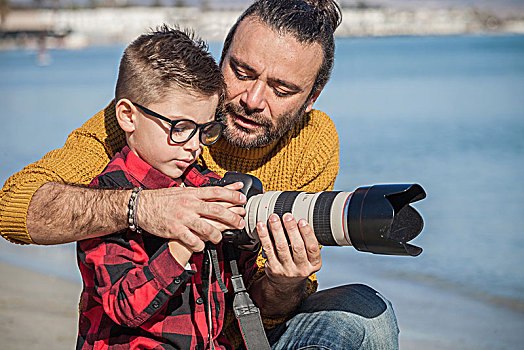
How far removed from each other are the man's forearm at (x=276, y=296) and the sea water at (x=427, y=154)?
7.44 ft

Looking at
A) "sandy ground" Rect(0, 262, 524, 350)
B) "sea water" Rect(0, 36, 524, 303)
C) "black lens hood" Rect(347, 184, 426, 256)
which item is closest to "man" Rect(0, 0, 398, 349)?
"black lens hood" Rect(347, 184, 426, 256)

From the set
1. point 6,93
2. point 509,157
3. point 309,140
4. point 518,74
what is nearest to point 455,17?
point 518,74

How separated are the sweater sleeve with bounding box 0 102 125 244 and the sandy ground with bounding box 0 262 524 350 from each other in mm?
1580

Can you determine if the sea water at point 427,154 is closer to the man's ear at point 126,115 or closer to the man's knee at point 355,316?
the man's knee at point 355,316

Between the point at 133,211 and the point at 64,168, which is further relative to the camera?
the point at 64,168

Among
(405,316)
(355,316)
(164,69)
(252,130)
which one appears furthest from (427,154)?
(164,69)

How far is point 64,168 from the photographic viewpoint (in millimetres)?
2033

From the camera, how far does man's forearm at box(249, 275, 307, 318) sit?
2.07 m

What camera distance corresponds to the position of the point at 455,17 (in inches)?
2746

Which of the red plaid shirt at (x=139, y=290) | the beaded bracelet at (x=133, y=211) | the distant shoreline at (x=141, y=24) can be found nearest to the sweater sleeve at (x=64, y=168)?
the red plaid shirt at (x=139, y=290)

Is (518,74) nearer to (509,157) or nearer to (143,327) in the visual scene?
(509,157)

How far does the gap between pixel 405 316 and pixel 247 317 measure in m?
2.22

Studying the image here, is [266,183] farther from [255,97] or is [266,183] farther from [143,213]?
[143,213]

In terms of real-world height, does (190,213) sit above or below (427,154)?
above
